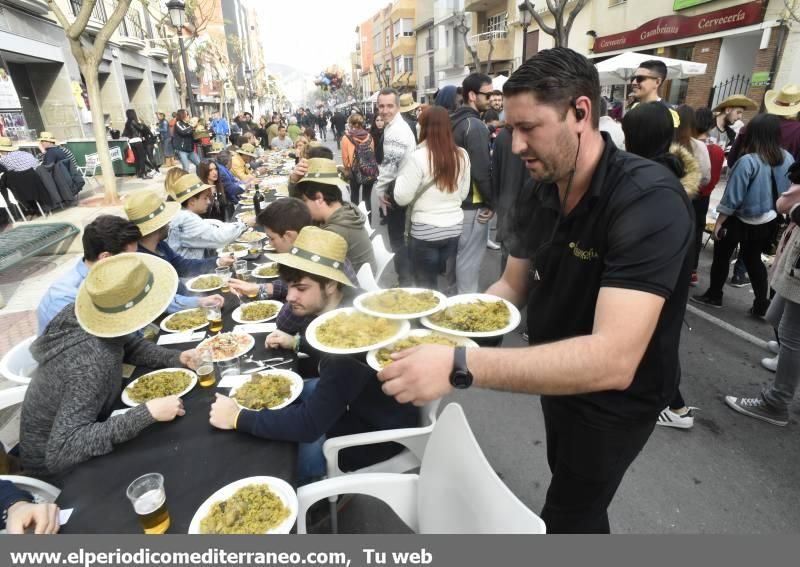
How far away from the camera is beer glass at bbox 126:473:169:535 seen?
5.17ft

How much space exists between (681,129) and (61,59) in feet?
66.9

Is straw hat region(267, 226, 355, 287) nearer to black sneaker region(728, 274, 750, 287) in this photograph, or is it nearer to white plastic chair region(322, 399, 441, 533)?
white plastic chair region(322, 399, 441, 533)

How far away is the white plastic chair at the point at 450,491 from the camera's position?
139cm

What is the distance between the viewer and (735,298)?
5.61 m

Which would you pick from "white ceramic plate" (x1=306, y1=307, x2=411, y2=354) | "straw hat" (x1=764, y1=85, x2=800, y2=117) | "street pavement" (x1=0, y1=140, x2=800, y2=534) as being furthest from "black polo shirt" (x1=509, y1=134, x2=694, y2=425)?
"straw hat" (x1=764, y1=85, x2=800, y2=117)

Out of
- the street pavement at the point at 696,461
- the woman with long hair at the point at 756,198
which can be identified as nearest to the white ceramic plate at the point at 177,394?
the street pavement at the point at 696,461

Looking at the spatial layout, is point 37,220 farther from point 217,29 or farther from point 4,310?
point 217,29

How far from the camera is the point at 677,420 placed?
350 cm

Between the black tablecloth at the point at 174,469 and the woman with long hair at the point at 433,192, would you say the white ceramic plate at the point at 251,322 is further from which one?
the woman with long hair at the point at 433,192

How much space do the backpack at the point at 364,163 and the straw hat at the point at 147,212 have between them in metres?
4.94

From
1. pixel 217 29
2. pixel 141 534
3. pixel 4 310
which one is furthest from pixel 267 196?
pixel 217 29

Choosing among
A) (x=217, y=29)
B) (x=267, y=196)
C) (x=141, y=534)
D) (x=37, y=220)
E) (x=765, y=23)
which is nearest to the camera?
(x=141, y=534)

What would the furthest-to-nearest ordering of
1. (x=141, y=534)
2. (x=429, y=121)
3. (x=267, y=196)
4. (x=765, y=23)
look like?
(x=765, y=23)
(x=267, y=196)
(x=429, y=121)
(x=141, y=534)

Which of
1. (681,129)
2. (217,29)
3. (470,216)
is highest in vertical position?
(217,29)
